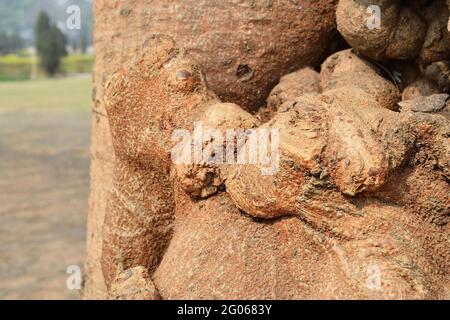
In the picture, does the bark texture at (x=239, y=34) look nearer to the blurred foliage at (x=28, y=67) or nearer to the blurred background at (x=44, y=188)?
the blurred background at (x=44, y=188)

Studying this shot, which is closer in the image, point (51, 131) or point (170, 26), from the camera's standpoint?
point (170, 26)

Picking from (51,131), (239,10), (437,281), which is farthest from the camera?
(51,131)

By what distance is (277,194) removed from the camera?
1.21m

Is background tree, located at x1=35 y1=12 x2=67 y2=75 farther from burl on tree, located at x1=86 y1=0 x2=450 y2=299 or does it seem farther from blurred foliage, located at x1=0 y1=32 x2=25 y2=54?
burl on tree, located at x1=86 y1=0 x2=450 y2=299

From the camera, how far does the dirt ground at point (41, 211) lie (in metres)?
3.53

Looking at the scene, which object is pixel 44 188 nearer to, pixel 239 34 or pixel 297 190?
pixel 239 34

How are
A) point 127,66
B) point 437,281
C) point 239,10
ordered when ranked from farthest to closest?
point 239,10 < point 127,66 < point 437,281

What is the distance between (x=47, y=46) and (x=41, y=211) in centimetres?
2253

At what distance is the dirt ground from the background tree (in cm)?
1740

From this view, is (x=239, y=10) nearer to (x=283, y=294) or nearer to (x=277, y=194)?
(x=277, y=194)

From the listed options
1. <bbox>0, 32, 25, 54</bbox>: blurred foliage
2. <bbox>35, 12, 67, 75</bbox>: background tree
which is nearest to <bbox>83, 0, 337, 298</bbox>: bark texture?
<bbox>35, 12, 67, 75</bbox>: background tree

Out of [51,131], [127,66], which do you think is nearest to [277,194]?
[127,66]

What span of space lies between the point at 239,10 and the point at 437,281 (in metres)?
0.79
